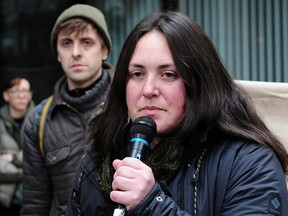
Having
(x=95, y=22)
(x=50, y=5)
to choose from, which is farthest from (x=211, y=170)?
(x=50, y=5)

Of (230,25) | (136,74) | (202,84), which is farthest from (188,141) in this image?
(230,25)

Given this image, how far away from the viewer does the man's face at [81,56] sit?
398 centimetres

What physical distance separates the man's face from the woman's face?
150 cm

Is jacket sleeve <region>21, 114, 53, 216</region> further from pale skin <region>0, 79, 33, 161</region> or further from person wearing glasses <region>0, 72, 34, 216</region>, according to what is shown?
pale skin <region>0, 79, 33, 161</region>

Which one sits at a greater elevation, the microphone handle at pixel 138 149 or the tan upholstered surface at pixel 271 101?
the microphone handle at pixel 138 149

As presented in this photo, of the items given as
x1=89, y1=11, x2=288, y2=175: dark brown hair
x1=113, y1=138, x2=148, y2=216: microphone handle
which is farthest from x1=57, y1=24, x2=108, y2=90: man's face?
x1=113, y1=138, x2=148, y2=216: microphone handle

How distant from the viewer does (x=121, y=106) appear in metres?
2.80

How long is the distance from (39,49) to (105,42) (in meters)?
Result: 2.91

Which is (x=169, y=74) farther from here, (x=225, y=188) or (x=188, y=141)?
(x=225, y=188)

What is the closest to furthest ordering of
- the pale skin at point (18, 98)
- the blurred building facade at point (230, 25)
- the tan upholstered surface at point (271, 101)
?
1. the tan upholstered surface at point (271, 101)
2. the blurred building facade at point (230, 25)
3. the pale skin at point (18, 98)

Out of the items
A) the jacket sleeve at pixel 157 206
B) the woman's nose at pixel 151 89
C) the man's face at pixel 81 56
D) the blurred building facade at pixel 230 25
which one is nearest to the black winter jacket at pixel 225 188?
the jacket sleeve at pixel 157 206

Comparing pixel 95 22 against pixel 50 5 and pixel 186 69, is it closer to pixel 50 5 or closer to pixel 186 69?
pixel 186 69

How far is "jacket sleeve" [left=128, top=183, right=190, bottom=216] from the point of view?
2139 millimetres

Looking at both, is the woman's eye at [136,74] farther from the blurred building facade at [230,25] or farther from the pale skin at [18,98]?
the pale skin at [18,98]
